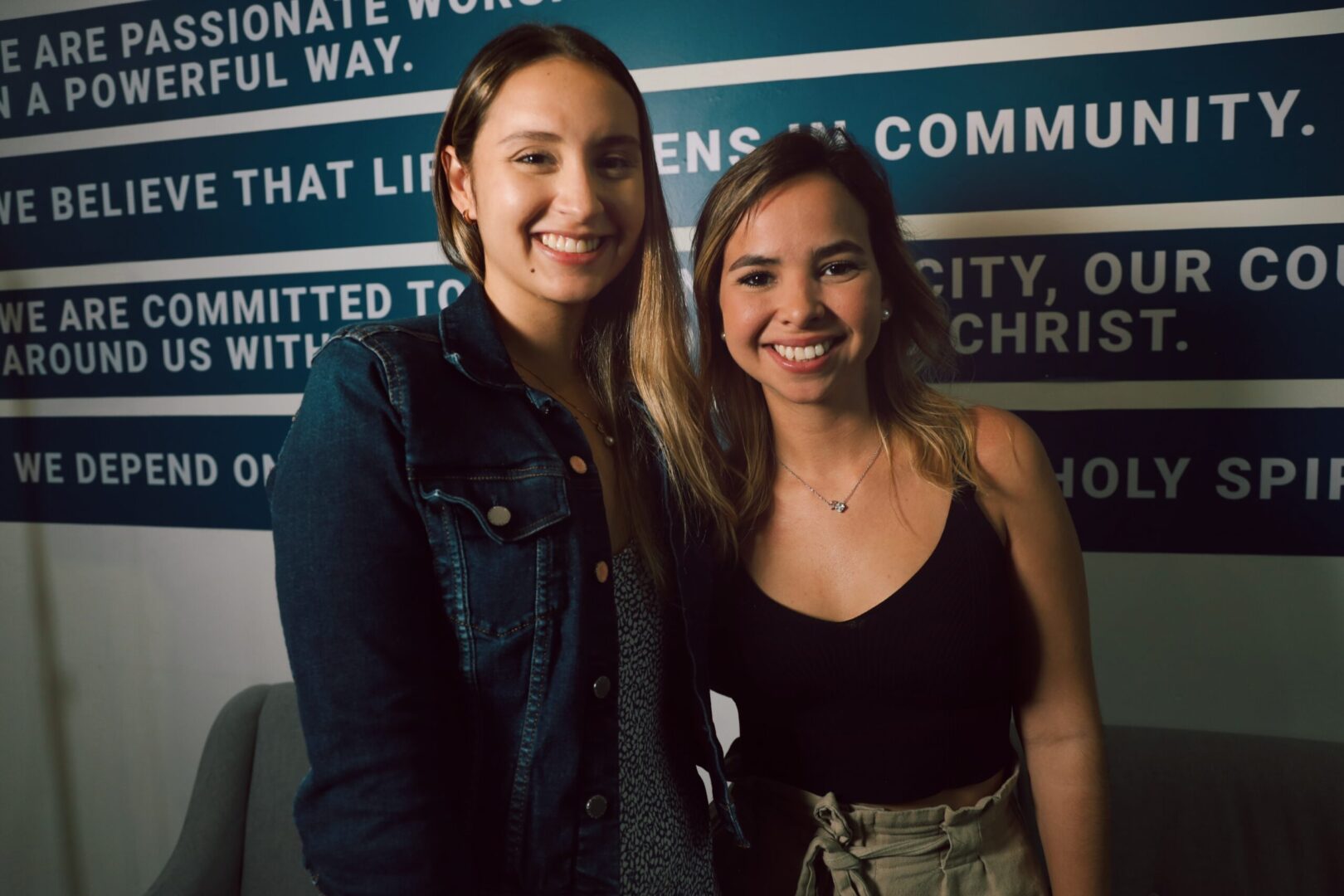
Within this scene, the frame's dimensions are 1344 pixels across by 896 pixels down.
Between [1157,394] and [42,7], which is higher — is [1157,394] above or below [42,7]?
below

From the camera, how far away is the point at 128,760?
89.7 inches

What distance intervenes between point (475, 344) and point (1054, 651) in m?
0.82

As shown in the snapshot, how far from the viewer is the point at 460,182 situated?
116 centimetres

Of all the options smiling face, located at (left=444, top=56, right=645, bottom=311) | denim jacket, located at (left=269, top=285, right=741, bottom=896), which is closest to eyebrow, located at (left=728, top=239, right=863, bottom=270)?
smiling face, located at (left=444, top=56, right=645, bottom=311)

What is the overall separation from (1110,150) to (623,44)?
86 centimetres

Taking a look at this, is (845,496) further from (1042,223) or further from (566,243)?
(1042,223)

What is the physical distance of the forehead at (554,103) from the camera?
42.3 inches

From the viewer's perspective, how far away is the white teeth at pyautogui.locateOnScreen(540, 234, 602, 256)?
1.09 metres

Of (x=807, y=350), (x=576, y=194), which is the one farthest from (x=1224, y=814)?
(x=576, y=194)

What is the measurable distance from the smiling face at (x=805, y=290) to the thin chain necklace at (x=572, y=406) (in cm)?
21

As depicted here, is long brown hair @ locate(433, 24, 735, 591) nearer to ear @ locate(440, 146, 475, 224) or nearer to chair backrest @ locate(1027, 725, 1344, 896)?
ear @ locate(440, 146, 475, 224)

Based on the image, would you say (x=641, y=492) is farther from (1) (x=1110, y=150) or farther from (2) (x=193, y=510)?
(2) (x=193, y=510)

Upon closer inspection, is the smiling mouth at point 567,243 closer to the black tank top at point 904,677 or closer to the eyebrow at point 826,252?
the eyebrow at point 826,252

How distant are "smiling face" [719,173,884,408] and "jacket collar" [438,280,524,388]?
0.33m
